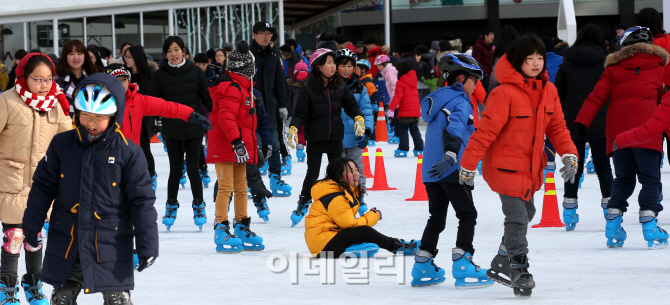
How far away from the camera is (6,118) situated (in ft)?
16.5

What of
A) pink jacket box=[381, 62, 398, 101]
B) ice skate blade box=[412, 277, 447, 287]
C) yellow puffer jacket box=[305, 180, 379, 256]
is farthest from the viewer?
pink jacket box=[381, 62, 398, 101]

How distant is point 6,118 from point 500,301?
2.99 m

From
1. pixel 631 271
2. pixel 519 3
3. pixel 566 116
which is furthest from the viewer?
pixel 519 3

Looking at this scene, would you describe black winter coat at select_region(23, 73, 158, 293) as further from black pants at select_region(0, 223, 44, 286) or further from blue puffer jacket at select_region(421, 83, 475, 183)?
blue puffer jacket at select_region(421, 83, 475, 183)

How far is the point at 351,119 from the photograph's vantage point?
29.6 feet

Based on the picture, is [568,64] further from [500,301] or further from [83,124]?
[83,124]

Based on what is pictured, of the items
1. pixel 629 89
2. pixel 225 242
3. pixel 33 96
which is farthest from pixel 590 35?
pixel 33 96

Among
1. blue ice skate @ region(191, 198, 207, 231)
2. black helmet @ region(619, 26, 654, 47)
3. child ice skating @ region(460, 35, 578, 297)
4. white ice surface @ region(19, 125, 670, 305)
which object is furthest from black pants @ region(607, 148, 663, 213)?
blue ice skate @ region(191, 198, 207, 231)

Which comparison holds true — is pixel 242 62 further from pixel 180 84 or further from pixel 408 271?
pixel 408 271

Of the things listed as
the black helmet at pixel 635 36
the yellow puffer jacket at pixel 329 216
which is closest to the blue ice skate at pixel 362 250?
the yellow puffer jacket at pixel 329 216

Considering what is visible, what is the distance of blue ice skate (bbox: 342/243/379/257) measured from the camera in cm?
644

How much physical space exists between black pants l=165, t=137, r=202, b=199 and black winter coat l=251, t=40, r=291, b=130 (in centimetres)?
245

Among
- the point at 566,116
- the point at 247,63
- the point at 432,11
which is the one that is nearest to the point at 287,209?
the point at 247,63

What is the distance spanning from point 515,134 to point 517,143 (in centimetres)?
5
